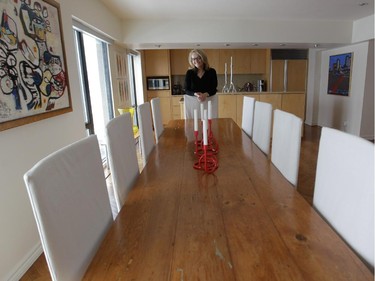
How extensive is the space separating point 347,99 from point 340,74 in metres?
0.58

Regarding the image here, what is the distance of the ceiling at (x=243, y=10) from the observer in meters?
3.38

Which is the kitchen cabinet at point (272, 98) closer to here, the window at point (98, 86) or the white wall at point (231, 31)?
the white wall at point (231, 31)

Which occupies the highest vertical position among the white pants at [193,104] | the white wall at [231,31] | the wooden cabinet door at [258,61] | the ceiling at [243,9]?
the ceiling at [243,9]

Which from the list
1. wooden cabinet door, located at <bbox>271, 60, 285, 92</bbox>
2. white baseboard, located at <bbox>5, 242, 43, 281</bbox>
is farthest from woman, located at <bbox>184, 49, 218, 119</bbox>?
wooden cabinet door, located at <bbox>271, 60, 285, 92</bbox>

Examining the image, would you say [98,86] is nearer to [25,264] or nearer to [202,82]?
[202,82]

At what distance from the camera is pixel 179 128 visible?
260 cm

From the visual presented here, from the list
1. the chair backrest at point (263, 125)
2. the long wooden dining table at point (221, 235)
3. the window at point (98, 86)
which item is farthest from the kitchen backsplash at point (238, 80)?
the long wooden dining table at point (221, 235)

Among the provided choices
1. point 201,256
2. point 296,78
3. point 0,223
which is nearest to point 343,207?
point 201,256

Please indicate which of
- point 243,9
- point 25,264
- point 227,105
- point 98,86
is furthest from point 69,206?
point 227,105

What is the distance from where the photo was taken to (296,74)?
21.3 feet

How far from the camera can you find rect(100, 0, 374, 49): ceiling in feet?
11.1

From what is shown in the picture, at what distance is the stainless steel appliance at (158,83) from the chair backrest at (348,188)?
5736mm

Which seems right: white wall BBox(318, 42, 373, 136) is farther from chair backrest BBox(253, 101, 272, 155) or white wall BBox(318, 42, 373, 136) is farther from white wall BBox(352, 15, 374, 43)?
chair backrest BBox(253, 101, 272, 155)

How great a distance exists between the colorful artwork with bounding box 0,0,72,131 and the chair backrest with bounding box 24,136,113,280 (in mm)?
891
